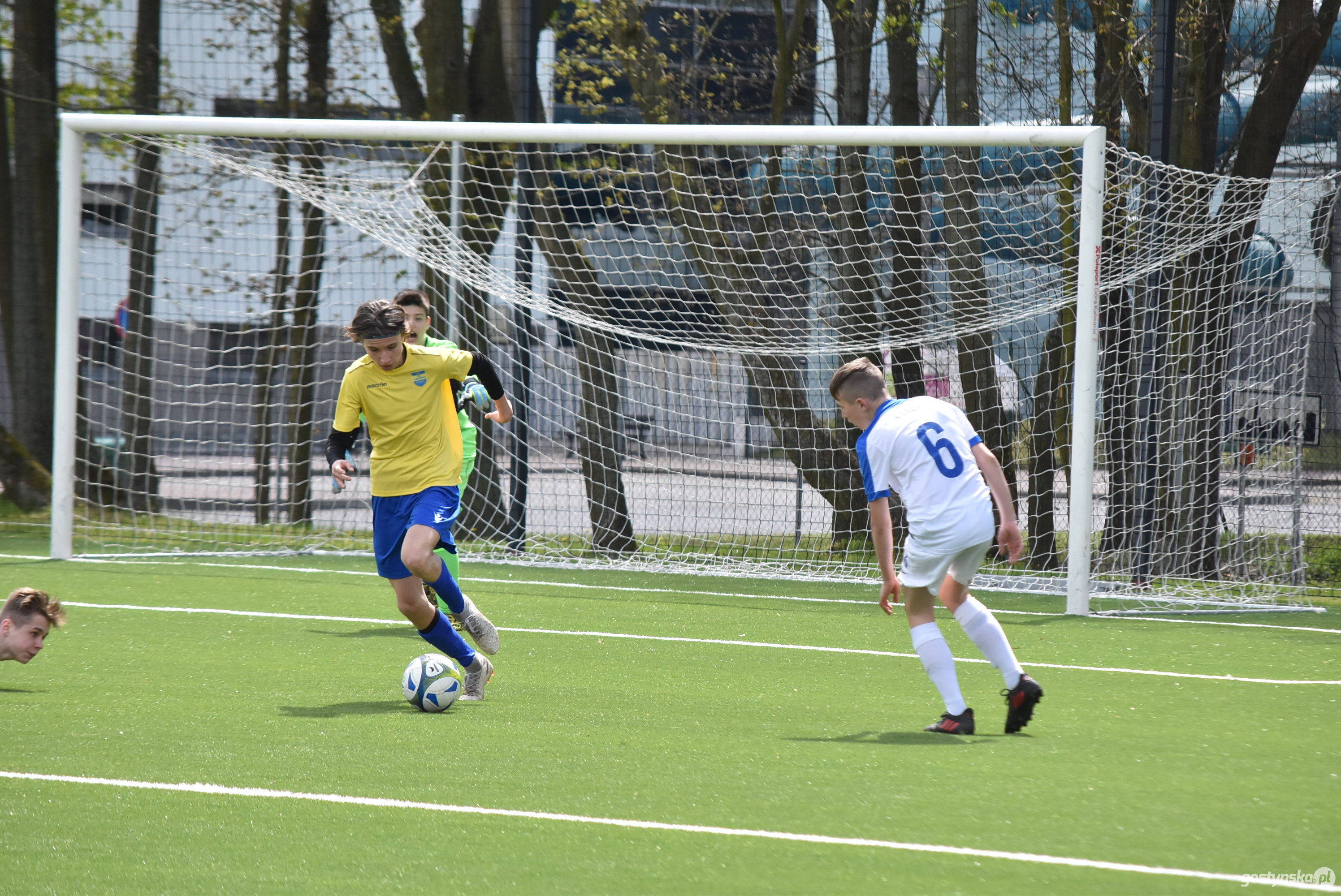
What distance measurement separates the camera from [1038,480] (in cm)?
1044

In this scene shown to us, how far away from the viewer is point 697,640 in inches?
290

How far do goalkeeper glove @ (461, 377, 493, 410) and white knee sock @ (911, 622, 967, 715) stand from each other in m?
2.20

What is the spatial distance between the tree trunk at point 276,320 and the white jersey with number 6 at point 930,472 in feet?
22.9

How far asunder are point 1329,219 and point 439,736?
8838 mm

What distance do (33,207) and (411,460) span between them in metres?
9.16

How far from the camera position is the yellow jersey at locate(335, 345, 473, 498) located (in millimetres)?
5668

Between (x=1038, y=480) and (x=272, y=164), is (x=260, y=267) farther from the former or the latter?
(x=1038, y=480)

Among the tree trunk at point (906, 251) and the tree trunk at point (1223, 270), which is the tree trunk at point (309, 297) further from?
the tree trunk at point (1223, 270)

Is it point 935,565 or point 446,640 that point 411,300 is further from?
point 935,565

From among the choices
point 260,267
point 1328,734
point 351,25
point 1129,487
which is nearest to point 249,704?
point 1328,734

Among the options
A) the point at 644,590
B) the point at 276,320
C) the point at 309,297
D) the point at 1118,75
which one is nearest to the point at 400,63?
the point at 309,297

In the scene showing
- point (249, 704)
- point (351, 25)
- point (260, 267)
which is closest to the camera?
point (249, 704)

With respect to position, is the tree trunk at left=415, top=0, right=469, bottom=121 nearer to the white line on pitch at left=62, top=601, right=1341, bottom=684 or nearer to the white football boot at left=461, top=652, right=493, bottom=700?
the white line on pitch at left=62, top=601, right=1341, bottom=684

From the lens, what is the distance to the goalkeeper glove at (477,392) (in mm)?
6047
